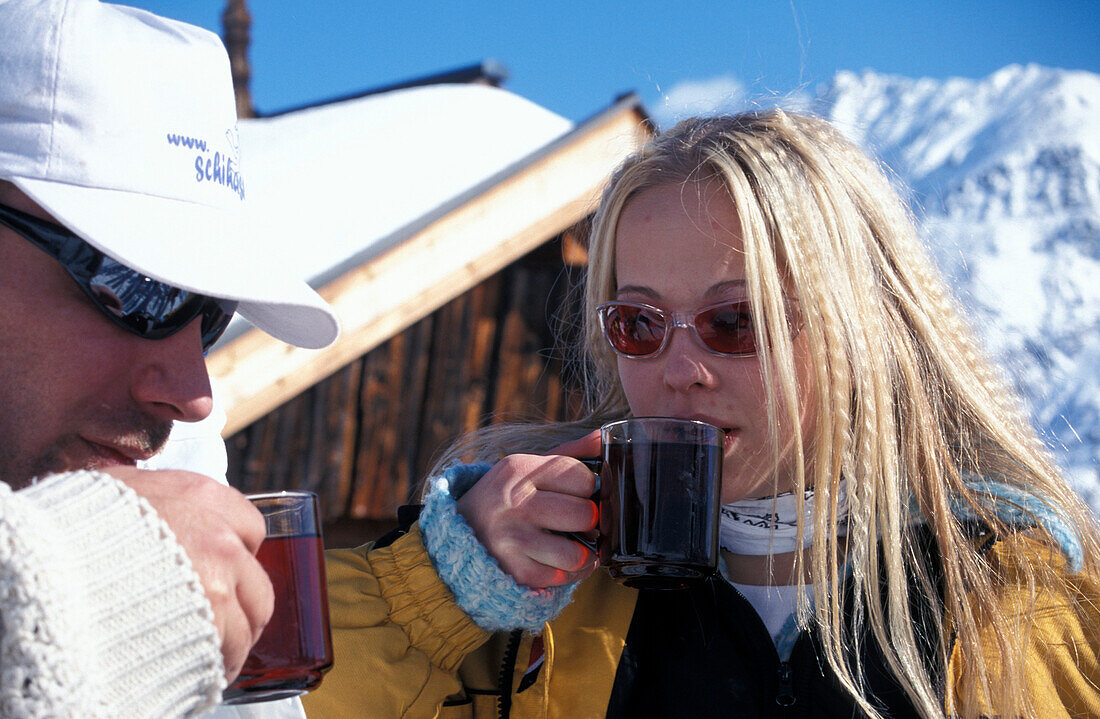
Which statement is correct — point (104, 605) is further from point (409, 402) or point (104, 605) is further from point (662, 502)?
point (409, 402)

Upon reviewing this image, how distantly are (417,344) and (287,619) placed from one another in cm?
424

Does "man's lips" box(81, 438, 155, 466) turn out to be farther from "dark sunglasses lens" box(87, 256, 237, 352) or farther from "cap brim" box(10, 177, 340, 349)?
"cap brim" box(10, 177, 340, 349)

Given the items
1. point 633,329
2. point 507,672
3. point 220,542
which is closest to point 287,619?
point 220,542

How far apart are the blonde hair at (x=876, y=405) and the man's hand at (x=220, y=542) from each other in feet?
3.51

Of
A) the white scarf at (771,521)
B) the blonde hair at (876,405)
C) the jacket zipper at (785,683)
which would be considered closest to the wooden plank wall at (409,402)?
the blonde hair at (876,405)

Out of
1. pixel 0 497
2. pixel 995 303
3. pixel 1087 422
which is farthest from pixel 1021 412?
pixel 1087 422

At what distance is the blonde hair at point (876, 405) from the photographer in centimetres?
178

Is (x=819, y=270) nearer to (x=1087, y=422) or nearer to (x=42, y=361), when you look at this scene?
(x=42, y=361)

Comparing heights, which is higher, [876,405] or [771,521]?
[876,405]

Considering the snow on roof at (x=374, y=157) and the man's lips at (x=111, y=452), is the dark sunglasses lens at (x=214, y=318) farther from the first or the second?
the snow on roof at (x=374, y=157)

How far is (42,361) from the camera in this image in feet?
4.84

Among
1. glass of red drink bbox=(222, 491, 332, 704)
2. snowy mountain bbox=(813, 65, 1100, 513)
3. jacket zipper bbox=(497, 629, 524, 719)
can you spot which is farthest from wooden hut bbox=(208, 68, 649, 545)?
glass of red drink bbox=(222, 491, 332, 704)

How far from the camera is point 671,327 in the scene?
1.92 meters

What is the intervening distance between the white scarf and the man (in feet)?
2.99
